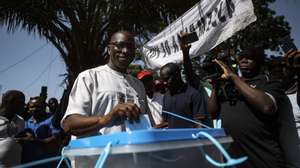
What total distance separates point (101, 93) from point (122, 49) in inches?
8.7

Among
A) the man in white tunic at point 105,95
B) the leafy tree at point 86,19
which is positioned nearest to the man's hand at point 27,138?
the man in white tunic at point 105,95

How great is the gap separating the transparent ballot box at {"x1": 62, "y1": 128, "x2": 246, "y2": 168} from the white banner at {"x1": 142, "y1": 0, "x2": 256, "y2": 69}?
2.51 metres

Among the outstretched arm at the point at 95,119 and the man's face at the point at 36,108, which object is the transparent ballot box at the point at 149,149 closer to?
the outstretched arm at the point at 95,119

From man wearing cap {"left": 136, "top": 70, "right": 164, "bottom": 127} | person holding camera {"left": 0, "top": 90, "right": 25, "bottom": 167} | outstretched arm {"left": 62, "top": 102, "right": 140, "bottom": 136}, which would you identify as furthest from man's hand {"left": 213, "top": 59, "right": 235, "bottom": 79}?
person holding camera {"left": 0, "top": 90, "right": 25, "bottom": 167}

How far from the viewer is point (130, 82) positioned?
1.53 m

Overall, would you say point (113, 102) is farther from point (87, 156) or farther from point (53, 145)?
point (53, 145)

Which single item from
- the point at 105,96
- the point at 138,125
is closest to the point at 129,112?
the point at 138,125

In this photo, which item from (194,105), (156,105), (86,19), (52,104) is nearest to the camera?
(194,105)

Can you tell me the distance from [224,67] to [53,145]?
2.40 metres

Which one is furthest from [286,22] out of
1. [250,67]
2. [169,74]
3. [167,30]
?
[250,67]

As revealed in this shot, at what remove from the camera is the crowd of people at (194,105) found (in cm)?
129

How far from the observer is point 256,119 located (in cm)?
188

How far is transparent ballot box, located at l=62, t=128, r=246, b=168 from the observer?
0.82m

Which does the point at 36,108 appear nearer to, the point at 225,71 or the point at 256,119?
the point at 225,71
